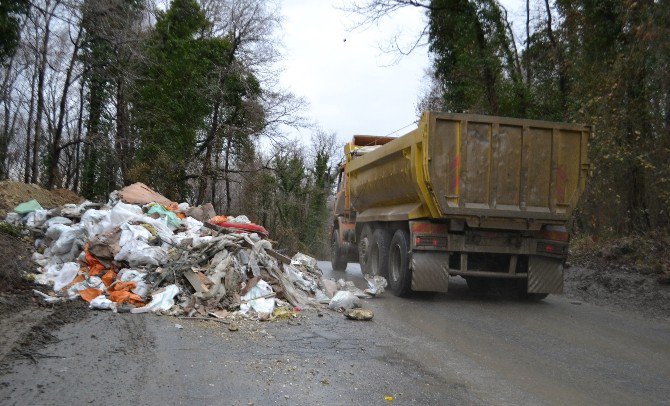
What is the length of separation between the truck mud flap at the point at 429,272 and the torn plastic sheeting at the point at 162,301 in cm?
369

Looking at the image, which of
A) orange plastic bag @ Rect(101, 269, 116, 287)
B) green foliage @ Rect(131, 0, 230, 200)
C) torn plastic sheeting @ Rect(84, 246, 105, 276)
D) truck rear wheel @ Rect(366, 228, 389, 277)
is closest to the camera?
orange plastic bag @ Rect(101, 269, 116, 287)

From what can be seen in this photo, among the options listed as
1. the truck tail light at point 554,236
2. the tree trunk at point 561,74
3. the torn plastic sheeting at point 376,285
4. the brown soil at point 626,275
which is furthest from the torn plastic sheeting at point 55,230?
the tree trunk at point 561,74

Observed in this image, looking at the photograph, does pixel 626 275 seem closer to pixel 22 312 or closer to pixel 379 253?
pixel 379 253

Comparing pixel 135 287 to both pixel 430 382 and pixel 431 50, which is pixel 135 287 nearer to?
pixel 430 382

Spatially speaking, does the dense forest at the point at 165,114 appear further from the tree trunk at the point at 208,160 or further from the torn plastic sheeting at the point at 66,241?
the torn plastic sheeting at the point at 66,241

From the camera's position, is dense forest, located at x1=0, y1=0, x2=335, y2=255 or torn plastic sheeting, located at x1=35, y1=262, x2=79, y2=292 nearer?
torn plastic sheeting, located at x1=35, y1=262, x2=79, y2=292

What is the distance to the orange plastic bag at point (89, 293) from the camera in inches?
319

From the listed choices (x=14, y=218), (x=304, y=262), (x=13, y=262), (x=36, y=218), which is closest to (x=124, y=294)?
(x=13, y=262)

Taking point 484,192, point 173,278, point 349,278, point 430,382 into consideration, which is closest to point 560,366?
point 430,382

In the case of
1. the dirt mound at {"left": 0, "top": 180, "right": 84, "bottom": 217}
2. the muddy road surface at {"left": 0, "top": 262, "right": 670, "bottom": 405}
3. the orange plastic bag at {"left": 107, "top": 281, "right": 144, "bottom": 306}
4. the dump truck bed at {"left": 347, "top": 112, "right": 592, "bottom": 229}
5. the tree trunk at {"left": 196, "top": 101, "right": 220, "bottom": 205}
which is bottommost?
the muddy road surface at {"left": 0, "top": 262, "right": 670, "bottom": 405}

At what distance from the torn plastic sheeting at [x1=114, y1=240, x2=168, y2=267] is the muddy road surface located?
1.67 meters

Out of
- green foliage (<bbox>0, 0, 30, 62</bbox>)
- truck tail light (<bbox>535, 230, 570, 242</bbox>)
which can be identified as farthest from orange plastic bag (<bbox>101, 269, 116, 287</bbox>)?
green foliage (<bbox>0, 0, 30, 62</bbox>)

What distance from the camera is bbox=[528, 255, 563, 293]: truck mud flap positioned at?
9.69 metres

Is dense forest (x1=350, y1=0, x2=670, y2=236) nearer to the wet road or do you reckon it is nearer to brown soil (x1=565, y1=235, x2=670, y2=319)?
brown soil (x1=565, y1=235, x2=670, y2=319)
